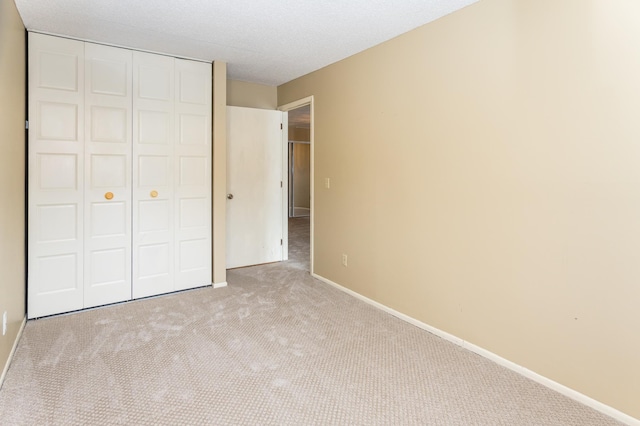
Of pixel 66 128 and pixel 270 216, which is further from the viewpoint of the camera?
pixel 270 216

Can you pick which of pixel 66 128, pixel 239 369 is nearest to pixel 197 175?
pixel 66 128

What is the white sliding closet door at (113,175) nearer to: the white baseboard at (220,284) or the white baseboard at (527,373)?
the white baseboard at (220,284)

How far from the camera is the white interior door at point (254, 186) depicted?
15.1ft

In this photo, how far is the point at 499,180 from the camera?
237cm

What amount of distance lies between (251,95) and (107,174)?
2119 mm

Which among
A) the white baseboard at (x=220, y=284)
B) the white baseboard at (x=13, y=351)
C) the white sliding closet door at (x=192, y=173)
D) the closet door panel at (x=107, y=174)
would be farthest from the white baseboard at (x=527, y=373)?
the white baseboard at (x=13, y=351)

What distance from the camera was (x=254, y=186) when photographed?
478 centimetres

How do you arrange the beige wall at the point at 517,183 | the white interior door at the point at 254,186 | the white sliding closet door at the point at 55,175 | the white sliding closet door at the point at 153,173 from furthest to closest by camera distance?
the white interior door at the point at 254,186, the white sliding closet door at the point at 153,173, the white sliding closet door at the point at 55,175, the beige wall at the point at 517,183

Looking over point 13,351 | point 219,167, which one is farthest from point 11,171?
point 219,167

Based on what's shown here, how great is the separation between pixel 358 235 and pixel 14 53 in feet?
9.77

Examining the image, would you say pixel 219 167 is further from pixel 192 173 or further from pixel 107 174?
pixel 107 174

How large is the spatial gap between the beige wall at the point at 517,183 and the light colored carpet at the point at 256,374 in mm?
296

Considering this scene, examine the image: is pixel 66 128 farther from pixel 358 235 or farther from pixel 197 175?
pixel 358 235

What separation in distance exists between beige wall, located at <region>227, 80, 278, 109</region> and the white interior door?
0.15 metres
